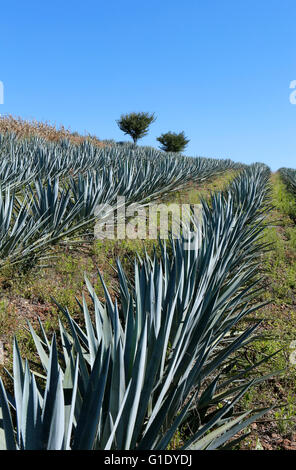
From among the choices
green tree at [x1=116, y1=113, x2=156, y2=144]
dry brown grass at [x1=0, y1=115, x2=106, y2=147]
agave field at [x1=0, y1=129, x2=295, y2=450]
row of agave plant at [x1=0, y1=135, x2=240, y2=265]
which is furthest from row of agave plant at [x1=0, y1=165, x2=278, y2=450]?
green tree at [x1=116, y1=113, x2=156, y2=144]

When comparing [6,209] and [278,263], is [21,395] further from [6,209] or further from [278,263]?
[278,263]

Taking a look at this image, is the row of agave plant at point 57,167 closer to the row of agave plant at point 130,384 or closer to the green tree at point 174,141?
the row of agave plant at point 130,384

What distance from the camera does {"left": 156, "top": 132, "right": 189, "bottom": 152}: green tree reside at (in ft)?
113

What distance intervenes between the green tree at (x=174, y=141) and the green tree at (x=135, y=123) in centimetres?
325

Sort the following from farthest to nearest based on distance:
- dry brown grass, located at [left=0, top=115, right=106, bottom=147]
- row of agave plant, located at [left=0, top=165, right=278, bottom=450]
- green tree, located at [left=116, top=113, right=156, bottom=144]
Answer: green tree, located at [left=116, top=113, right=156, bottom=144], dry brown grass, located at [left=0, top=115, right=106, bottom=147], row of agave plant, located at [left=0, top=165, right=278, bottom=450]

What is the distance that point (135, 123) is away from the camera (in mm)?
31172

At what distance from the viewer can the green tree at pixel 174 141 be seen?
113 ft

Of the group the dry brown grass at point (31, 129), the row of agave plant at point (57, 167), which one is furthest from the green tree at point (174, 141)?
the row of agave plant at point (57, 167)

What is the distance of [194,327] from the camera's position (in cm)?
169

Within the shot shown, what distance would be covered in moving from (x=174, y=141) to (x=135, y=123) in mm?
4967

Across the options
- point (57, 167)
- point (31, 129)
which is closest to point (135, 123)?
point (31, 129)

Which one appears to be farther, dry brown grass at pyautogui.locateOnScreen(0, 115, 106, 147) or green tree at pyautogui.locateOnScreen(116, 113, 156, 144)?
green tree at pyautogui.locateOnScreen(116, 113, 156, 144)

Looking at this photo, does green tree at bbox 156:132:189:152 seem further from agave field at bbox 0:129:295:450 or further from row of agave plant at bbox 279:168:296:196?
agave field at bbox 0:129:295:450

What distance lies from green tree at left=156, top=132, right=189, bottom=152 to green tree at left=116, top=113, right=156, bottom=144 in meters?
3.25
